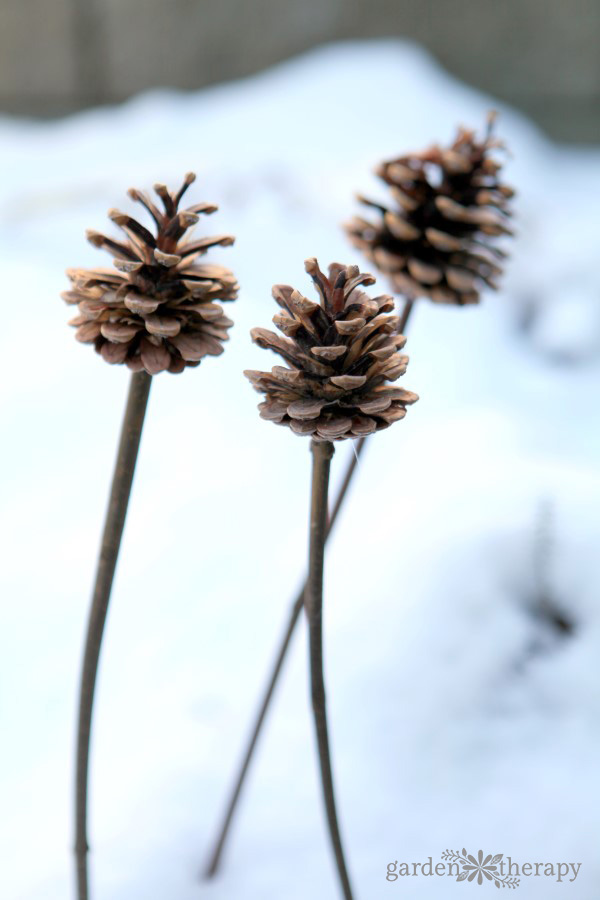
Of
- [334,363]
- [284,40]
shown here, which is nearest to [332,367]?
[334,363]

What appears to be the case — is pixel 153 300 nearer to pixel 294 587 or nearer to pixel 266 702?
pixel 266 702

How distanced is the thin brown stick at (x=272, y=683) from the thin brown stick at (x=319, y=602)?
4cm

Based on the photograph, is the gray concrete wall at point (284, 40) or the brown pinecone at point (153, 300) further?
the gray concrete wall at point (284, 40)

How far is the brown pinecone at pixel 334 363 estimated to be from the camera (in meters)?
0.25

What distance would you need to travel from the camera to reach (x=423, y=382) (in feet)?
2.73

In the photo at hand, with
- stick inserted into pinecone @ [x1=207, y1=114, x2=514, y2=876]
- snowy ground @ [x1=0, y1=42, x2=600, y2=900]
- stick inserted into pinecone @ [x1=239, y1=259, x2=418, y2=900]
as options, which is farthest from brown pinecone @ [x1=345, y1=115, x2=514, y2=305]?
snowy ground @ [x1=0, y1=42, x2=600, y2=900]

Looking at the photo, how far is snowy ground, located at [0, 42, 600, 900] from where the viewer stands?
0.47m

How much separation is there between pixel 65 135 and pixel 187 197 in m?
0.30

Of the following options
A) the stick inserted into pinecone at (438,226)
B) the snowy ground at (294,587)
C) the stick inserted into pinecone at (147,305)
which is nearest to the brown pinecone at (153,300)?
the stick inserted into pinecone at (147,305)

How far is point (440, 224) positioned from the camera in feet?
1.22

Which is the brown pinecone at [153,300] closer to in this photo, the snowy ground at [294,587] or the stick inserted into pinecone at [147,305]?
the stick inserted into pinecone at [147,305]

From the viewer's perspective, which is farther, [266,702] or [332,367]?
[266,702]

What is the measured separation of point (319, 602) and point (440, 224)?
177 millimetres

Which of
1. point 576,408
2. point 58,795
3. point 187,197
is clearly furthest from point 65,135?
point 58,795
